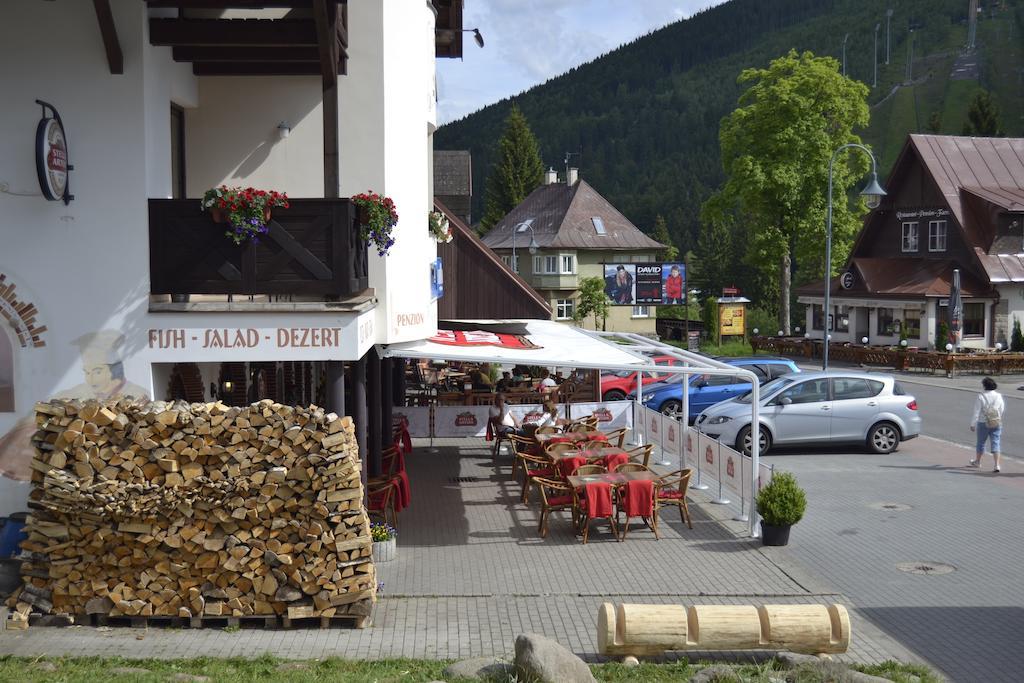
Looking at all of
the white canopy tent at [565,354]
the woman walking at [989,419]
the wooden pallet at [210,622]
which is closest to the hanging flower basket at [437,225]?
the white canopy tent at [565,354]

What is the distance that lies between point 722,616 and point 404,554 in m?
5.01

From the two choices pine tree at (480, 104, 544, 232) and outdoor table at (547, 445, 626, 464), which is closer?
outdoor table at (547, 445, 626, 464)

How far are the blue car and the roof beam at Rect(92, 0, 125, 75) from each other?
16504 mm

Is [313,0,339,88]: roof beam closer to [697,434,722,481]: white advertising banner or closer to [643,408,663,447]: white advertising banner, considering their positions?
[697,434,722,481]: white advertising banner

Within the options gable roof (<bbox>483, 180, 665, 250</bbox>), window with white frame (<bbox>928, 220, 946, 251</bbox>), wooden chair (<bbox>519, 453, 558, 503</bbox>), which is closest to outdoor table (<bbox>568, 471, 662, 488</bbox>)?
wooden chair (<bbox>519, 453, 558, 503</bbox>)

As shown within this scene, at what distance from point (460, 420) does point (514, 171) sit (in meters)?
74.3

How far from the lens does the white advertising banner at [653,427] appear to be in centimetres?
2017

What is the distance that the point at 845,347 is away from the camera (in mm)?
46312

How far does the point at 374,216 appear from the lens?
40.7 feet

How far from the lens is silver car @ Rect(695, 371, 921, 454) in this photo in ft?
69.7

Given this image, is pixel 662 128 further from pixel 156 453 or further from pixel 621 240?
pixel 156 453

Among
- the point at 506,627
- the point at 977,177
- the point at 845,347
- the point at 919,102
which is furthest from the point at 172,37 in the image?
the point at 919,102

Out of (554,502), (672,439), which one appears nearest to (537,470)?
(554,502)

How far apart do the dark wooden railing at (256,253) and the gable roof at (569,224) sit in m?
58.9
